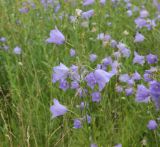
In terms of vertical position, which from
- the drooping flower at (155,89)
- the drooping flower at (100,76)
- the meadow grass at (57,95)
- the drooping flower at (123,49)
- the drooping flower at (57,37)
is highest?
the drooping flower at (57,37)

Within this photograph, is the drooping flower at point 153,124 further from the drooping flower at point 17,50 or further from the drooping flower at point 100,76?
the drooping flower at point 17,50

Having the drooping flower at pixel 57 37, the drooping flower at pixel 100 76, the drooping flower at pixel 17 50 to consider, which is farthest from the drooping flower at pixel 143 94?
the drooping flower at pixel 17 50

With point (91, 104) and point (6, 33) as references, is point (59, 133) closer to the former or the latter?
point (91, 104)

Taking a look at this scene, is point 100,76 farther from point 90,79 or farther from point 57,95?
point 57,95

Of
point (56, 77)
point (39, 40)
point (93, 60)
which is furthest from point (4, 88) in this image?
point (56, 77)

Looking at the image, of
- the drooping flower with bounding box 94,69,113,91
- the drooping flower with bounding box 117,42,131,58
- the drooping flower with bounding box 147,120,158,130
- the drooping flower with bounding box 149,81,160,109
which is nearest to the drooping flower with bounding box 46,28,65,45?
the drooping flower with bounding box 94,69,113,91

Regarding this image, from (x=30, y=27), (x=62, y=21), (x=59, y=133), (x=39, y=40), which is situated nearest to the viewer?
(x=59, y=133)

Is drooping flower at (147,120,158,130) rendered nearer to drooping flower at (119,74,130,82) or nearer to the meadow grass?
the meadow grass

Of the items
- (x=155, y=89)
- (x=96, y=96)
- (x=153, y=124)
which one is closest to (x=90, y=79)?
(x=155, y=89)
